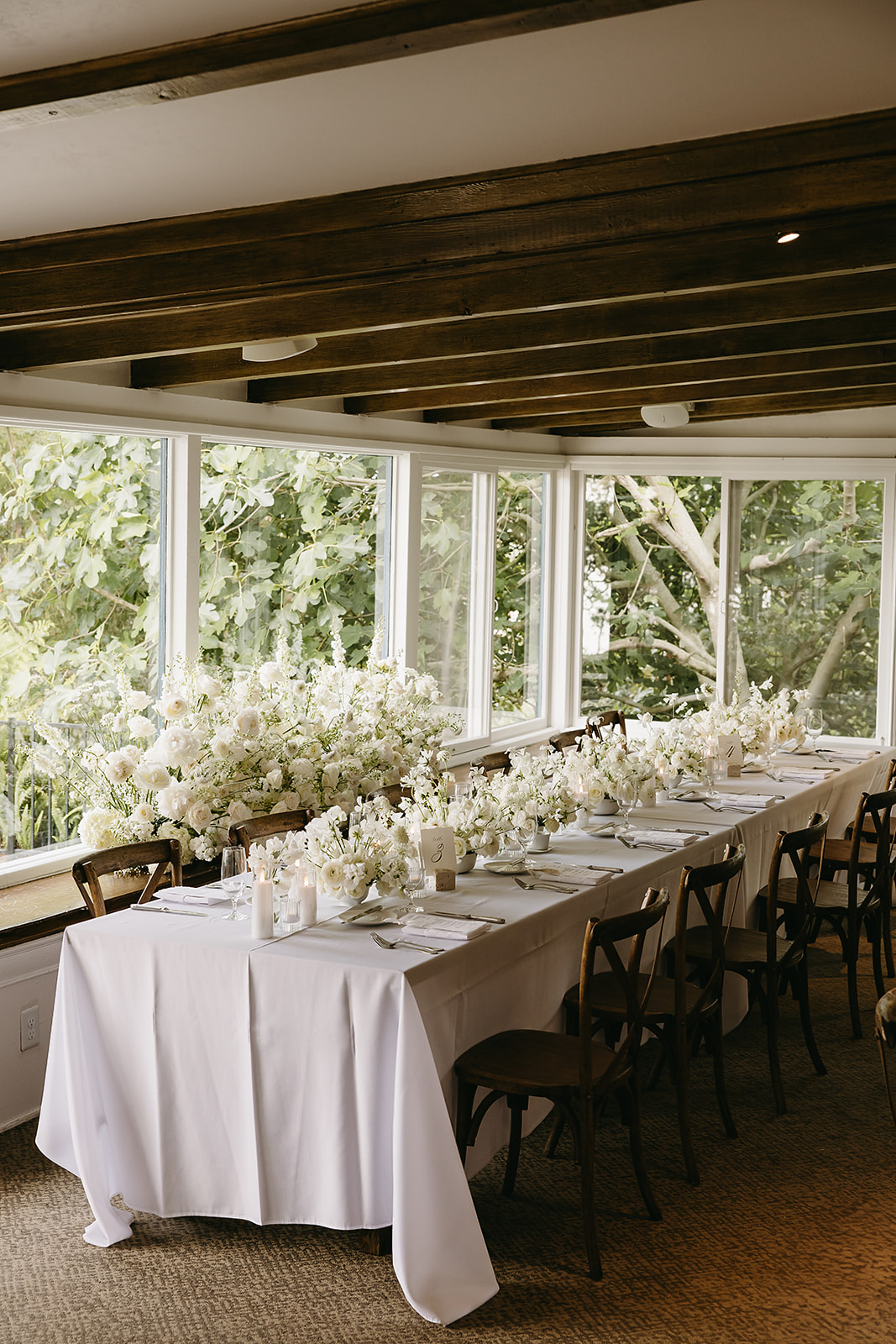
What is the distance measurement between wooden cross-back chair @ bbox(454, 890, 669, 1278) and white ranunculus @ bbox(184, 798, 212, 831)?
5.91 ft

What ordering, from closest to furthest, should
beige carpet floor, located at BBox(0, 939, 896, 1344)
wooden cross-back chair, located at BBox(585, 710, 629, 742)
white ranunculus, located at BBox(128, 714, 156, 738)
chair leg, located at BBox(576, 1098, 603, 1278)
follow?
beige carpet floor, located at BBox(0, 939, 896, 1344)
chair leg, located at BBox(576, 1098, 603, 1278)
white ranunculus, located at BBox(128, 714, 156, 738)
wooden cross-back chair, located at BBox(585, 710, 629, 742)

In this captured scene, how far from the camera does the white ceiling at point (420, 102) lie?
236cm

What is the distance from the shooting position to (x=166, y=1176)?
3.53 metres

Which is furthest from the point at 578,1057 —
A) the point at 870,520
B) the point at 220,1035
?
the point at 870,520

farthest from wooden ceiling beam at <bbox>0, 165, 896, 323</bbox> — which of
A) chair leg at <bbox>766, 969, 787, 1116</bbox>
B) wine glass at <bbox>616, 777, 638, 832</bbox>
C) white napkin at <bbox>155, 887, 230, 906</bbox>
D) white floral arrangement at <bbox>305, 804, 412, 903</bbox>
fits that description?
chair leg at <bbox>766, 969, 787, 1116</bbox>

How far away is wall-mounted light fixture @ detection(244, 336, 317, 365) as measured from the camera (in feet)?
15.3

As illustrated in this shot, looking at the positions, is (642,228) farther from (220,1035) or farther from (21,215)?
(220,1035)

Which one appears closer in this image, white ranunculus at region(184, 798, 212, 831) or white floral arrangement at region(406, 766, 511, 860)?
white floral arrangement at region(406, 766, 511, 860)

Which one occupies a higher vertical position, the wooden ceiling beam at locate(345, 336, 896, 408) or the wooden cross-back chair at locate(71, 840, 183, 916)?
the wooden ceiling beam at locate(345, 336, 896, 408)

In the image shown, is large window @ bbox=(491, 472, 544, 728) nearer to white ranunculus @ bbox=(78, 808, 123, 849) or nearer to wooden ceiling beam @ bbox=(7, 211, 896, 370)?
white ranunculus @ bbox=(78, 808, 123, 849)

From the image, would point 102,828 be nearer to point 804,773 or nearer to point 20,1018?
point 20,1018

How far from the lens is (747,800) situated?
231 inches

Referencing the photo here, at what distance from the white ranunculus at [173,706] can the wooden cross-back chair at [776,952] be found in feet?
7.27

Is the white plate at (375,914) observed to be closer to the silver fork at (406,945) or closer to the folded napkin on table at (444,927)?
the folded napkin on table at (444,927)
